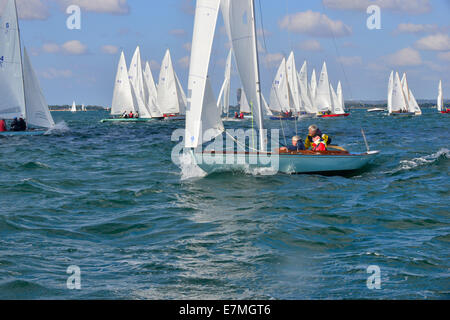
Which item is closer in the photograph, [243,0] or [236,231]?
[236,231]

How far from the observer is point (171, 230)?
10.1 metres

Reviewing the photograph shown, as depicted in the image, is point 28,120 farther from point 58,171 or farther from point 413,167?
point 413,167

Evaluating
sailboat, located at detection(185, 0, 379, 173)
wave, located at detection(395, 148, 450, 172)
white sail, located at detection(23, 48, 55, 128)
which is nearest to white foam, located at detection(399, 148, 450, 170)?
wave, located at detection(395, 148, 450, 172)

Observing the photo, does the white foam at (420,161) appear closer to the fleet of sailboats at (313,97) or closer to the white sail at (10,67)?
the white sail at (10,67)

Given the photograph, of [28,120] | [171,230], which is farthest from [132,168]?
[28,120]

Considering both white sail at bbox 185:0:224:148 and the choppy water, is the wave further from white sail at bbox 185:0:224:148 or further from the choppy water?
white sail at bbox 185:0:224:148

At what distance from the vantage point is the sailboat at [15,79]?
103 feet

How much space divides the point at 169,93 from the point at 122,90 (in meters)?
7.10

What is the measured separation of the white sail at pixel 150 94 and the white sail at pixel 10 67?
28963mm

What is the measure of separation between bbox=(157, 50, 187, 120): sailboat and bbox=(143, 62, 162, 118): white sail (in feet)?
4.49

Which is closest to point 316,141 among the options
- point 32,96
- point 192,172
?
point 192,172

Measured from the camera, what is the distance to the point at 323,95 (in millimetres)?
76500

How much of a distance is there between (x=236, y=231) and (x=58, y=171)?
36.0 ft

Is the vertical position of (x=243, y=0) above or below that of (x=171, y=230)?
above
